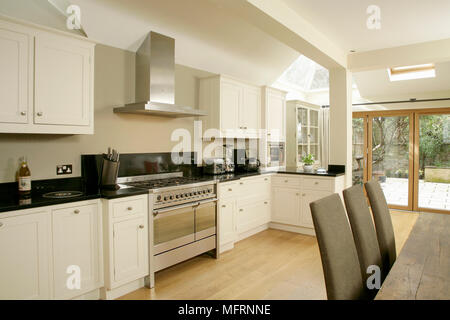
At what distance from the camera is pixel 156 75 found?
3193 millimetres

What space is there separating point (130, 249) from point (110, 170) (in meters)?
0.76

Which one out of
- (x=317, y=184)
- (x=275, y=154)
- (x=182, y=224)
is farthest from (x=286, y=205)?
A: (x=182, y=224)

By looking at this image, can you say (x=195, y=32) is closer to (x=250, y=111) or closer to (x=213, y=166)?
(x=250, y=111)

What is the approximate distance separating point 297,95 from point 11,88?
556cm

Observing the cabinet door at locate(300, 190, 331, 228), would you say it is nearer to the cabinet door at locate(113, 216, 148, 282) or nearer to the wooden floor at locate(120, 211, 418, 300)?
the wooden floor at locate(120, 211, 418, 300)

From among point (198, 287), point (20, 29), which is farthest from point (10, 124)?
point (198, 287)

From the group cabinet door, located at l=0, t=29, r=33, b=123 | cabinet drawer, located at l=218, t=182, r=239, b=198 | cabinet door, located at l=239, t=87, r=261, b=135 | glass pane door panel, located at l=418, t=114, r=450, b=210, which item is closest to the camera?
cabinet door, located at l=0, t=29, r=33, b=123

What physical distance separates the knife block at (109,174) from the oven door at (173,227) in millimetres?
506

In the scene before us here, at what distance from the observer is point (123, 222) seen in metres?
2.53

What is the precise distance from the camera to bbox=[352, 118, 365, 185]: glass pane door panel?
6340 millimetres

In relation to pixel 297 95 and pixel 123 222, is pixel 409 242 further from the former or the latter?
pixel 297 95

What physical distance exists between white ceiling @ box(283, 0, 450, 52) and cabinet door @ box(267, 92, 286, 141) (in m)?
1.25

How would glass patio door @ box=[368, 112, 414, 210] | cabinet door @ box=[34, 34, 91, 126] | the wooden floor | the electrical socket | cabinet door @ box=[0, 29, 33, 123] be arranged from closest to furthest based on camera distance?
cabinet door @ box=[0, 29, 33, 123] < cabinet door @ box=[34, 34, 91, 126] < the wooden floor < the electrical socket < glass patio door @ box=[368, 112, 414, 210]

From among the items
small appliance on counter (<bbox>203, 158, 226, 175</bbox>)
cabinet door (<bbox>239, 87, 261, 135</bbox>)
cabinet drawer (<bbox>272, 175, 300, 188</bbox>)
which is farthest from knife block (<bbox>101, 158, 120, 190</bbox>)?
cabinet drawer (<bbox>272, 175, 300, 188</bbox>)
